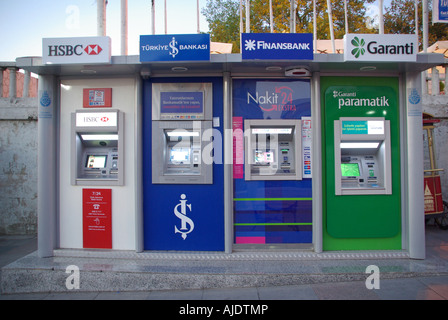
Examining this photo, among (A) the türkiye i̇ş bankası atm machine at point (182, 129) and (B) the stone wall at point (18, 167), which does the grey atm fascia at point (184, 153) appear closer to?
(A) the türkiye i̇ş bankası atm machine at point (182, 129)

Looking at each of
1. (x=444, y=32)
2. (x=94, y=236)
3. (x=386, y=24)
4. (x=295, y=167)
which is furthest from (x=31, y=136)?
(x=444, y=32)

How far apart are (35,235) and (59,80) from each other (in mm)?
3886

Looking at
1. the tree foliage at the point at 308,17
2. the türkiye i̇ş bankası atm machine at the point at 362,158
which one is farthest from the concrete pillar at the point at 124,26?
the tree foliage at the point at 308,17

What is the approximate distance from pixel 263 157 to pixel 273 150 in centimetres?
20

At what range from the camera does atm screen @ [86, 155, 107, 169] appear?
534cm

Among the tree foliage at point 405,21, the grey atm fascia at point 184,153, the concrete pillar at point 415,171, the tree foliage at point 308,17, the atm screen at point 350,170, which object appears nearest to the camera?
the concrete pillar at point 415,171

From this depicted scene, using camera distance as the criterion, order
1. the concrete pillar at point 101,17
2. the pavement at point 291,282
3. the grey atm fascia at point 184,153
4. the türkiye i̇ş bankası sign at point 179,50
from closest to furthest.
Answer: the pavement at point 291,282 → the türkiye i̇ş bankası sign at point 179,50 → the grey atm fascia at point 184,153 → the concrete pillar at point 101,17

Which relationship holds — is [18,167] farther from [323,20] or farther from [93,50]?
[323,20]

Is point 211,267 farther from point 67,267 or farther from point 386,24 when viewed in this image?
point 386,24

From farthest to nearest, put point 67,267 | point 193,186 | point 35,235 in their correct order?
point 35,235
point 193,186
point 67,267

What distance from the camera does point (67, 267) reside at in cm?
469

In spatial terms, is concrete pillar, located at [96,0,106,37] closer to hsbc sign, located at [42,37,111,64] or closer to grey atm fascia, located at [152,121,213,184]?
hsbc sign, located at [42,37,111,64]

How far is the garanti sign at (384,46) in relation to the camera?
4598mm
